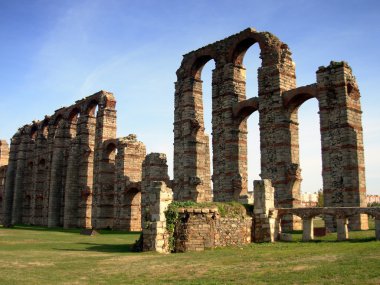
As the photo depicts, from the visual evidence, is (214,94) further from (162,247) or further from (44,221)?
(44,221)

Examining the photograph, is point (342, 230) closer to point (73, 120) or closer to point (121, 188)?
point (121, 188)

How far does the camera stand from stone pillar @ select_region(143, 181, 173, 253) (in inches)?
645

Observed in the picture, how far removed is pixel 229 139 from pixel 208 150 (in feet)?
24.2

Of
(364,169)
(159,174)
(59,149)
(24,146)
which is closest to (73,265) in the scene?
(364,169)

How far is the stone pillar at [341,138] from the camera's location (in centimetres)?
2241

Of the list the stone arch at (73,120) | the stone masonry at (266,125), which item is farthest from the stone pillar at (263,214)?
the stone arch at (73,120)

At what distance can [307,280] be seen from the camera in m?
9.03

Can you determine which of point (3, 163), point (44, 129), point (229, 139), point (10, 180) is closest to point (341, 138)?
point (229, 139)

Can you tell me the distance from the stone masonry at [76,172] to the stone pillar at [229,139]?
8.35 m

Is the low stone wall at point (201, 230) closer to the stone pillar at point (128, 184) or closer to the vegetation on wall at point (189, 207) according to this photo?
the vegetation on wall at point (189, 207)

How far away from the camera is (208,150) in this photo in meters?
36.1

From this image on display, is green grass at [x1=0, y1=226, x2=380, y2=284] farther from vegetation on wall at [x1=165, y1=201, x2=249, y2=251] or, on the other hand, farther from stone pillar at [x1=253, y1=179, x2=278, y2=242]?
stone pillar at [x1=253, y1=179, x2=278, y2=242]

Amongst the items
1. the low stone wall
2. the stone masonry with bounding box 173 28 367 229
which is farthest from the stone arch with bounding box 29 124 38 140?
the low stone wall

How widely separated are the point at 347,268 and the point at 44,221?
41129mm
